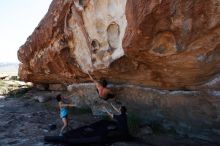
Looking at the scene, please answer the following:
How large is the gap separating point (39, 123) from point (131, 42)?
181 inches

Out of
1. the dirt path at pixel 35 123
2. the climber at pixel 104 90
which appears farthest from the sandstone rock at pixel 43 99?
the climber at pixel 104 90

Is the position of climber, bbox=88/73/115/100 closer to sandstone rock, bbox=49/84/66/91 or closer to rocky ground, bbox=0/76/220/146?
rocky ground, bbox=0/76/220/146

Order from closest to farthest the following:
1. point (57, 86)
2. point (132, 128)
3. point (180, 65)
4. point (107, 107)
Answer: point (180, 65) → point (132, 128) → point (107, 107) → point (57, 86)

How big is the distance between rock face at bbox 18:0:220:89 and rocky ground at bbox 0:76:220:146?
1086 mm

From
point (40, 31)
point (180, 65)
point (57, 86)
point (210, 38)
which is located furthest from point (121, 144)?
point (57, 86)

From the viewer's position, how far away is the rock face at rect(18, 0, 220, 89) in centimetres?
582

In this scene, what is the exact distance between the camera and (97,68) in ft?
29.0

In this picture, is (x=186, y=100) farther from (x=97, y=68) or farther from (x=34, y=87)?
(x=34, y=87)

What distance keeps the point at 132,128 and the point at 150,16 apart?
135 inches

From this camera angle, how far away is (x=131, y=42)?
21.4 feet

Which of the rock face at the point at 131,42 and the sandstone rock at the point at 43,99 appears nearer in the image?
the rock face at the point at 131,42

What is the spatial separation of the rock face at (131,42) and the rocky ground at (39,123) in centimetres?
109

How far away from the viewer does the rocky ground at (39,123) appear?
7836 millimetres

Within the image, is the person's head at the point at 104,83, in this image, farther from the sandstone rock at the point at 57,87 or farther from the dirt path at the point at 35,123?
the sandstone rock at the point at 57,87
